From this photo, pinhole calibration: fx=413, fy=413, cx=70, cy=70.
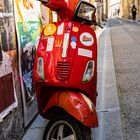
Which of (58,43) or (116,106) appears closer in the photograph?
(58,43)

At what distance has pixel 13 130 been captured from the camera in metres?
3.61

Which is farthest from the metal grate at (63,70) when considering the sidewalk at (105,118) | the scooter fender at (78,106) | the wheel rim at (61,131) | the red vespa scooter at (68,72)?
the sidewalk at (105,118)

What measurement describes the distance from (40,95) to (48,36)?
0.51m

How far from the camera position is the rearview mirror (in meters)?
3.41

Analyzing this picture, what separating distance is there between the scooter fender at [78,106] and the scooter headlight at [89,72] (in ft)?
0.49

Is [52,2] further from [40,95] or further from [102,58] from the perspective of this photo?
[102,58]

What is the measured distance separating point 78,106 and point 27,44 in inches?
48.3

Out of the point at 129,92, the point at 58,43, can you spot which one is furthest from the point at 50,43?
the point at 129,92

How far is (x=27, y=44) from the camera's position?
4.14 meters

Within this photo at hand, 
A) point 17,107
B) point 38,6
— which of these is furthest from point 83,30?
point 38,6

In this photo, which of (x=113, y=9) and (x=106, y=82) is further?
(x=113, y=9)

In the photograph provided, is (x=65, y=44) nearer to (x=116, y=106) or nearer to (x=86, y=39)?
(x=86, y=39)

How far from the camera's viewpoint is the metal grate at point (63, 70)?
10.9 ft

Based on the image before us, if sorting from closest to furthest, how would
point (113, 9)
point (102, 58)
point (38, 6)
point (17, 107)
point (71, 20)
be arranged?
point (71, 20)
point (17, 107)
point (38, 6)
point (102, 58)
point (113, 9)
